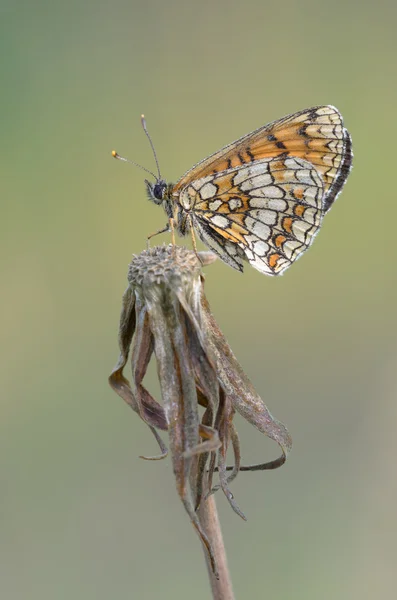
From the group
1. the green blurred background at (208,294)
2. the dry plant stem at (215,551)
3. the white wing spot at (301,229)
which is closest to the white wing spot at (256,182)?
the white wing spot at (301,229)

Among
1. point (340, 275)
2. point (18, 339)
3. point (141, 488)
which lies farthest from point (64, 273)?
point (340, 275)

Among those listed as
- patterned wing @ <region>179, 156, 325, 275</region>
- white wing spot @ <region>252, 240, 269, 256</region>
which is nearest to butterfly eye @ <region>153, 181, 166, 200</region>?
patterned wing @ <region>179, 156, 325, 275</region>

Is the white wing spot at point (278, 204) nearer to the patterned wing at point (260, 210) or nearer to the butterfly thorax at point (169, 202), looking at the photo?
the patterned wing at point (260, 210)

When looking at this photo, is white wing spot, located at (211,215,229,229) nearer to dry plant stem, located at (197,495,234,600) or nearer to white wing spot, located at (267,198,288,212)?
white wing spot, located at (267,198,288,212)

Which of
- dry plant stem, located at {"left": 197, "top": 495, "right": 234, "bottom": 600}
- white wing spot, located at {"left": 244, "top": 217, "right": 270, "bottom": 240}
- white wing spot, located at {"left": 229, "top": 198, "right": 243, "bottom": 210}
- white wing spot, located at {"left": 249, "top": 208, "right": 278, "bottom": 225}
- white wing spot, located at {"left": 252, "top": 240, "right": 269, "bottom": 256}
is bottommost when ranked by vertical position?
dry plant stem, located at {"left": 197, "top": 495, "right": 234, "bottom": 600}

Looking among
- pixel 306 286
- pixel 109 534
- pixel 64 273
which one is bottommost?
pixel 109 534

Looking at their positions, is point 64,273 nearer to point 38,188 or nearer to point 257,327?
point 38,188
